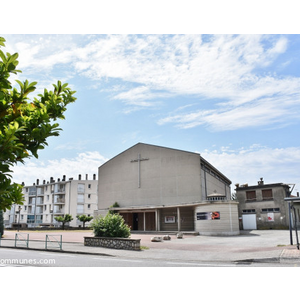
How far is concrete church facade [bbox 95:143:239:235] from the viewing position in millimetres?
37781

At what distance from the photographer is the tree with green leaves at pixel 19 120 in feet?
11.0

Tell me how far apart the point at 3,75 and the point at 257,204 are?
4197 cm

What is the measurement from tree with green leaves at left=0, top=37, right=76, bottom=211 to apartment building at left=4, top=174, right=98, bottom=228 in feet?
231

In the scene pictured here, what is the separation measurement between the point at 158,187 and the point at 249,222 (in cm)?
1287

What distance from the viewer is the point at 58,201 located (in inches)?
2972

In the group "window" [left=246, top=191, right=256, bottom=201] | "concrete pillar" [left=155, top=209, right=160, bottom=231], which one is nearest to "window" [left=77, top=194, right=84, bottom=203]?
"concrete pillar" [left=155, top=209, right=160, bottom=231]

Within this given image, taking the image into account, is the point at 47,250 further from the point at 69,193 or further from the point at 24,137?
the point at 69,193

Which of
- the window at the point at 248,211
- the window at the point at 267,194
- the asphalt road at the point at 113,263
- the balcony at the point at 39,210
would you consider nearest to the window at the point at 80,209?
the balcony at the point at 39,210

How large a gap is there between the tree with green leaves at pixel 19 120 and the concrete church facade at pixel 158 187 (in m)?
29.1

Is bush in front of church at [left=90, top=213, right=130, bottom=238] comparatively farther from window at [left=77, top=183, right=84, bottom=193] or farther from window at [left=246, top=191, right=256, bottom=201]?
window at [left=77, top=183, right=84, bottom=193]

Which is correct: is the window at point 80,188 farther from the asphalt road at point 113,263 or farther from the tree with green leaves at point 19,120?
the tree with green leaves at point 19,120

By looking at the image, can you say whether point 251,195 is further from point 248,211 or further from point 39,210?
point 39,210

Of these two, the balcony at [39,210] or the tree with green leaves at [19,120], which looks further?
the balcony at [39,210]

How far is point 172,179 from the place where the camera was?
133 ft
